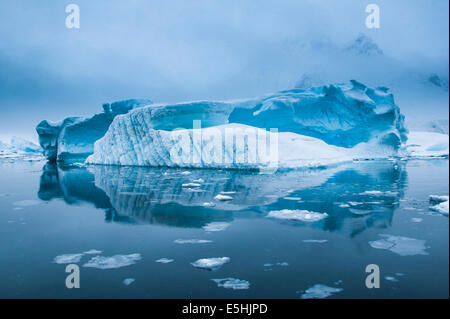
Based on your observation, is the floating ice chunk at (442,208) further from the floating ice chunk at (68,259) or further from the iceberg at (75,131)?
the iceberg at (75,131)

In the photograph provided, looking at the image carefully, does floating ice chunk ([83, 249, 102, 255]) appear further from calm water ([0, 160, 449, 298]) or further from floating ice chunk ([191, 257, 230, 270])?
floating ice chunk ([191, 257, 230, 270])

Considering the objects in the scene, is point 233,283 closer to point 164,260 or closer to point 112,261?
point 164,260

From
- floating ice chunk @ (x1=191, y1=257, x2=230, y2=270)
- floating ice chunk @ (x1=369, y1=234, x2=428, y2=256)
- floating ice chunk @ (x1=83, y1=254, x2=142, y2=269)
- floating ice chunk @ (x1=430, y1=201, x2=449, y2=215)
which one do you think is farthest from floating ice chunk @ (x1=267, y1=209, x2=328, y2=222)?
floating ice chunk @ (x1=83, y1=254, x2=142, y2=269)

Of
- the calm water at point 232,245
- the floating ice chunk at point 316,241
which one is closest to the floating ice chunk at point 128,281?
the calm water at point 232,245

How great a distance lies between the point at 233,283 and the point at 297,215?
2506 mm

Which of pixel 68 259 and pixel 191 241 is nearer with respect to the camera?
pixel 68 259

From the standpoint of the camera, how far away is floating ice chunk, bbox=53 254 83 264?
10.8 feet

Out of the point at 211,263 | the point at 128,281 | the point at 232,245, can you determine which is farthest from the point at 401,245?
the point at 128,281

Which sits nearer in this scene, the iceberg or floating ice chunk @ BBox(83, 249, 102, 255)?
floating ice chunk @ BBox(83, 249, 102, 255)

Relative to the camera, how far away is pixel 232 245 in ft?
12.2

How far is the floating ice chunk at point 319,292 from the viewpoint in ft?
8.06

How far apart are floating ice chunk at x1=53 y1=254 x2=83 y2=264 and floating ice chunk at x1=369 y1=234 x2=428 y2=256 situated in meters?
3.25

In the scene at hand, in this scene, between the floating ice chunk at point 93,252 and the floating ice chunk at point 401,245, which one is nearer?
the floating ice chunk at point 401,245

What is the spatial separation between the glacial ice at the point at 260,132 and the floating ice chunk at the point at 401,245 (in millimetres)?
9187
